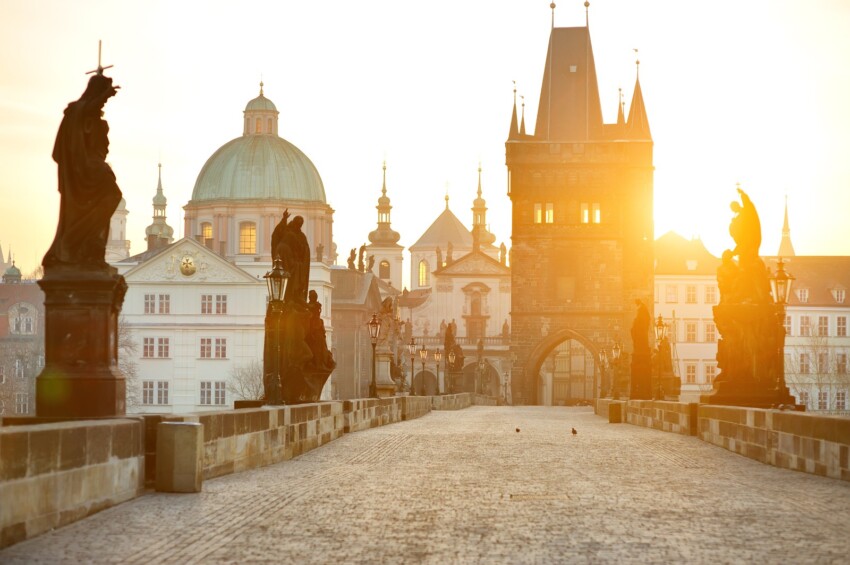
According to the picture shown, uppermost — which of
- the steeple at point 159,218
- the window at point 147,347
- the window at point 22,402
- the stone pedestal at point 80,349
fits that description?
the steeple at point 159,218

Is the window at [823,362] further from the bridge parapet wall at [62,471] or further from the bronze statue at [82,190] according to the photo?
the bridge parapet wall at [62,471]

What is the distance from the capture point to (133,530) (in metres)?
10.8

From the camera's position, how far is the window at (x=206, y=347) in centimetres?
10225

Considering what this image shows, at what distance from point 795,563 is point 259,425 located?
9159mm

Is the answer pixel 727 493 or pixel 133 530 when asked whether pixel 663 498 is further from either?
pixel 133 530

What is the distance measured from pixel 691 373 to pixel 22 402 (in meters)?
58.7

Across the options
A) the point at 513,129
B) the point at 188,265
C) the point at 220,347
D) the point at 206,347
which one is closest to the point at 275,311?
the point at 513,129

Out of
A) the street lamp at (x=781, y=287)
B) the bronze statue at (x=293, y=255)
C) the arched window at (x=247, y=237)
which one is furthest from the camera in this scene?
the arched window at (x=247, y=237)

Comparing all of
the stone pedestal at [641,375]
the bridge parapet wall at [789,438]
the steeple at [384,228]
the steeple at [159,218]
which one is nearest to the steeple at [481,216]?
the steeple at [384,228]

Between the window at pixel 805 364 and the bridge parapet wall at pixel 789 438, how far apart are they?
85.1 m

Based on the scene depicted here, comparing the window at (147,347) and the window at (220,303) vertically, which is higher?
the window at (220,303)

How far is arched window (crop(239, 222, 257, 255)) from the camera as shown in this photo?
11888 cm

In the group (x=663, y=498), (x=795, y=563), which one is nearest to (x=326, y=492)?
(x=663, y=498)

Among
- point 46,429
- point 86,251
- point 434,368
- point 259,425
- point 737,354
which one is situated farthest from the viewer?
point 434,368
